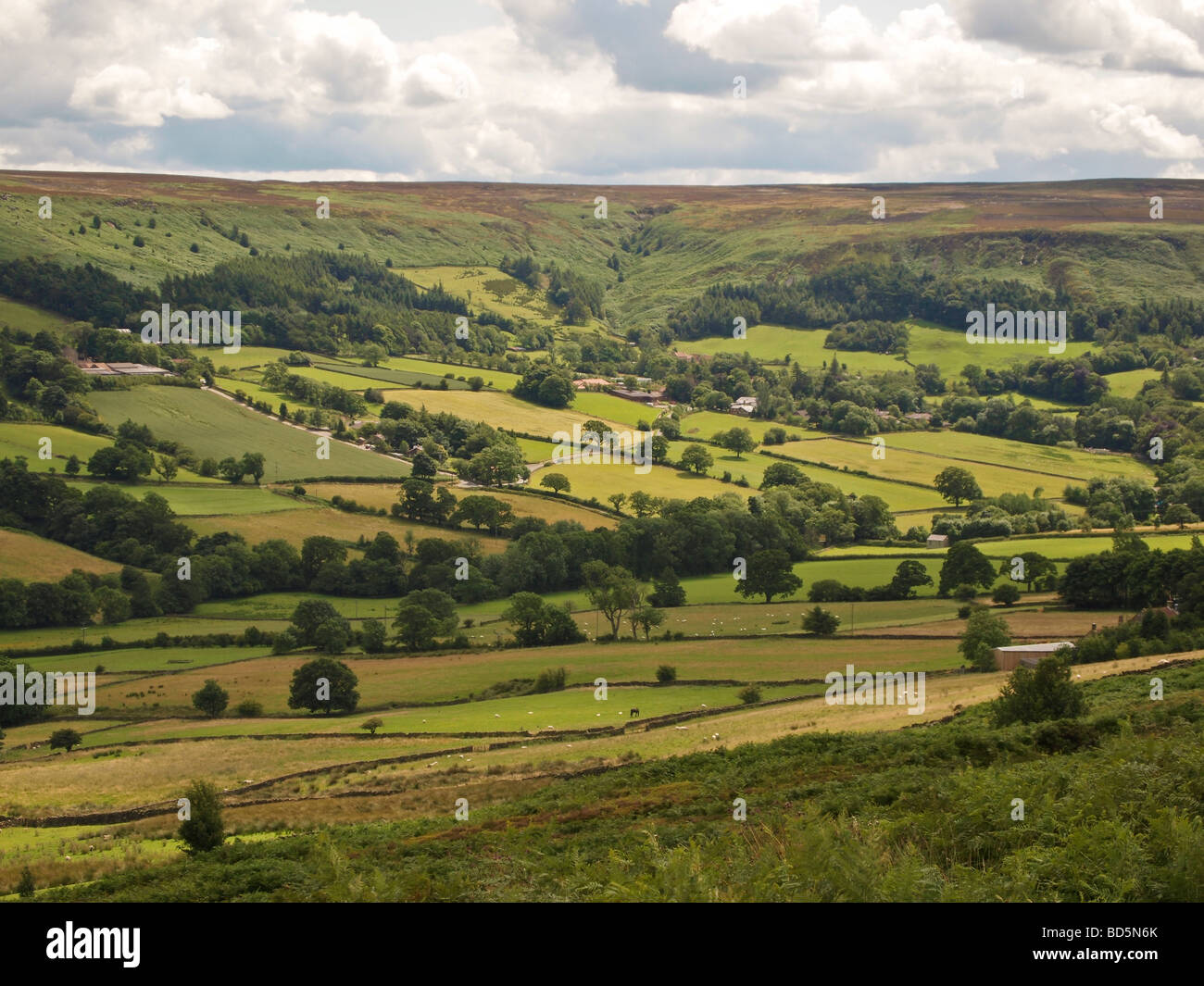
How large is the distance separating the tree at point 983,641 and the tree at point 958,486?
53.2 metres

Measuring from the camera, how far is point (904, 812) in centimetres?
2162

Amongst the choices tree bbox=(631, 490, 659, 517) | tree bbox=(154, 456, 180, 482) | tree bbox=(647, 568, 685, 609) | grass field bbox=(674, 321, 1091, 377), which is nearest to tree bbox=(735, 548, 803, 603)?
tree bbox=(647, 568, 685, 609)

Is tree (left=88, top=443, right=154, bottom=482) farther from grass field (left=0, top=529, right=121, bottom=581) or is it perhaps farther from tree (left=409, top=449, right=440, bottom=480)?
tree (left=409, top=449, right=440, bottom=480)

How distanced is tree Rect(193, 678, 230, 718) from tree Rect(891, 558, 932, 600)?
48025 mm

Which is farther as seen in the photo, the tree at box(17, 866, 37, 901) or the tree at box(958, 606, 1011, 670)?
the tree at box(958, 606, 1011, 670)

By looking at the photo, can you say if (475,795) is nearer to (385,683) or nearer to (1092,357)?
(385,683)

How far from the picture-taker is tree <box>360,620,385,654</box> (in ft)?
249

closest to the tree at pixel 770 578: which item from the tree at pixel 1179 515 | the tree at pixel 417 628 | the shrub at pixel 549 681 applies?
the tree at pixel 417 628

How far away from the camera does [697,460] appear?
416 ft

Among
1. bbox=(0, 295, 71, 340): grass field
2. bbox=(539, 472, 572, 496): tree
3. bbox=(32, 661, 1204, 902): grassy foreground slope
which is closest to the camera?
bbox=(32, 661, 1204, 902): grassy foreground slope

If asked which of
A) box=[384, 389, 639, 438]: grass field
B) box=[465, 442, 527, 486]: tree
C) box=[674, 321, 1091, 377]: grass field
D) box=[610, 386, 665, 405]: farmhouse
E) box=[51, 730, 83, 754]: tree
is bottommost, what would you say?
box=[51, 730, 83, 754]: tree

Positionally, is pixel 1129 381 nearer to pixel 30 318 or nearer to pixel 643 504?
pixel 643 504
